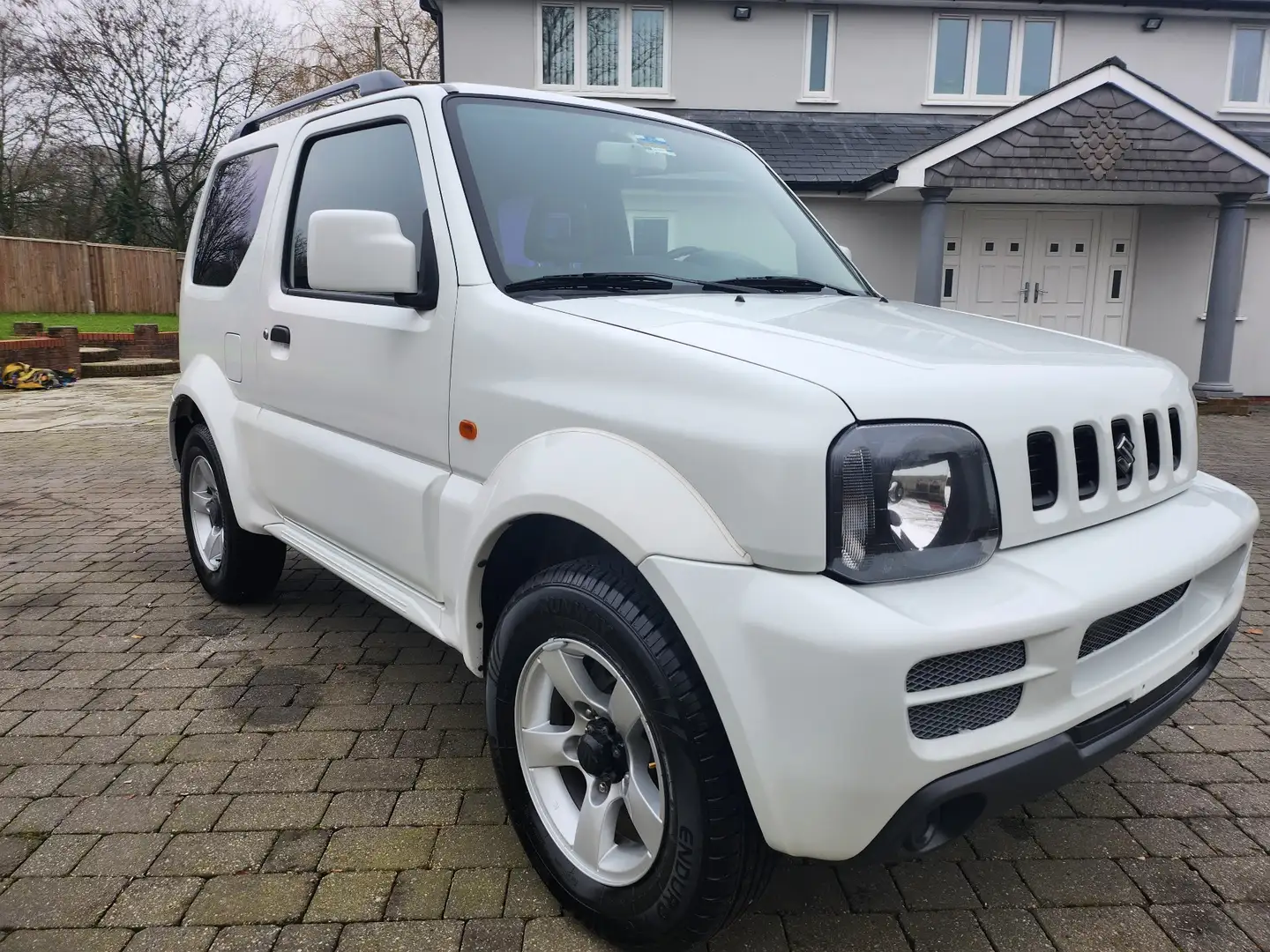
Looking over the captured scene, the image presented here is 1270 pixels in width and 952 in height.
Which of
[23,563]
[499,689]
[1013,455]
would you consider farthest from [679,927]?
[23,563]

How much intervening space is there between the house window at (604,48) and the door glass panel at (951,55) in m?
4.56

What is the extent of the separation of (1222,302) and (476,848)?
14.7 metres

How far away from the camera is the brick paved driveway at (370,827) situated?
2.21 m

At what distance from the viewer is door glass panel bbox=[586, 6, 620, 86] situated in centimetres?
1470

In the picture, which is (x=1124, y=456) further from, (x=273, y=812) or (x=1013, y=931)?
(x=273, y=812)

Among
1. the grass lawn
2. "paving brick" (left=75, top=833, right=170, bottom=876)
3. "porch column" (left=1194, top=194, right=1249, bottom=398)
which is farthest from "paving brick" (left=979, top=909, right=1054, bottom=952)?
the grass lawn

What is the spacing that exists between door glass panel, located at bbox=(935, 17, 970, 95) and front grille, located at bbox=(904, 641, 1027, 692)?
52.0ft

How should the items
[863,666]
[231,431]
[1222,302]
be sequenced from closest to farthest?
[863,666] → [231,431] → [1222,302]

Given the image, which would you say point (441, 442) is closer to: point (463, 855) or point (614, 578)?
point (614, 578)

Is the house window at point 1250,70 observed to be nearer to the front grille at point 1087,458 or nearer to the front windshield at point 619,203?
the front windshield at point 619,203

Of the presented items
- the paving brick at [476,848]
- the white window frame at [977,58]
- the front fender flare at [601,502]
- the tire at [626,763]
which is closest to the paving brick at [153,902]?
the paving brick at [476,848]

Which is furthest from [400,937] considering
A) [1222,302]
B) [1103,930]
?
[1222,302]

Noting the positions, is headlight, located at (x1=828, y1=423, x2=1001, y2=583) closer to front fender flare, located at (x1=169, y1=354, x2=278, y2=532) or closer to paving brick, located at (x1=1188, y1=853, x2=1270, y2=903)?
paving brick, located at (x1=1188, y1=853, x2=1270, y2=903)

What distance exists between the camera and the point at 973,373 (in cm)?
190
